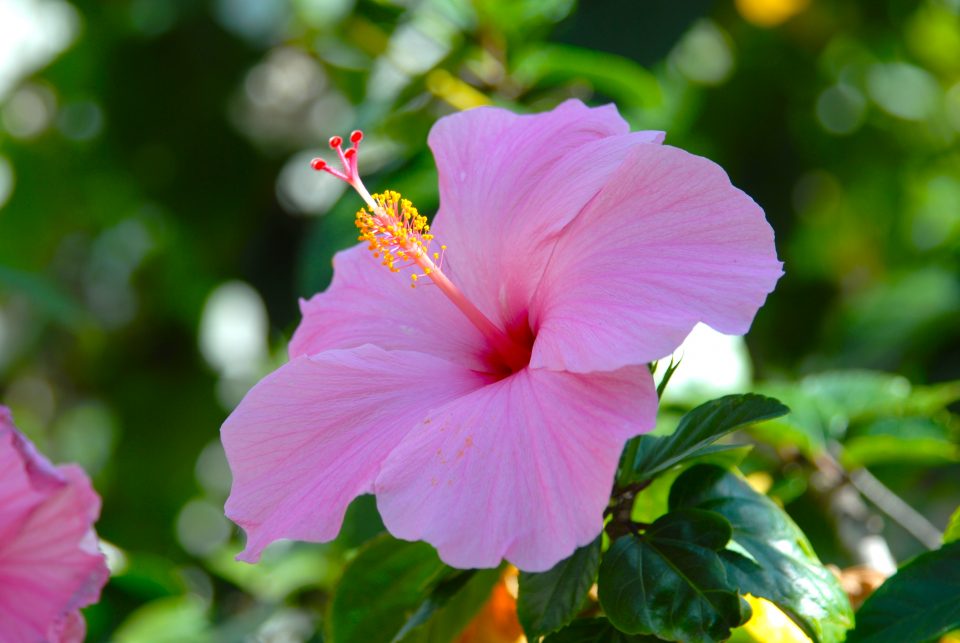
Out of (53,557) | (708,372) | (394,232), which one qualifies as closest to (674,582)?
(394,232)

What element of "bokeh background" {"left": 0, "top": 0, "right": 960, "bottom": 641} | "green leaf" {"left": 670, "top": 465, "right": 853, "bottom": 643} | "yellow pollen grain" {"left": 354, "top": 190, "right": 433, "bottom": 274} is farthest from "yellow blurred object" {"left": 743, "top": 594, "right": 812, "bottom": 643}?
"bokeh background" {"left": 0, "top": 0, "right": 960, "bottom": 641}

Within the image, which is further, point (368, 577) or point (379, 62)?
point (379, 62)

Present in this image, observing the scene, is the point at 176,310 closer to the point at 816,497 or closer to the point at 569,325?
the point at 816,497

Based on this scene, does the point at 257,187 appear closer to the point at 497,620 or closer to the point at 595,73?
the point at 595,73

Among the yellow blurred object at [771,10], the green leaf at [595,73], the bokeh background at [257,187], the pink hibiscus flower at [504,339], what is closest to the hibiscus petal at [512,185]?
the pink hibiscus flower at [504,339]

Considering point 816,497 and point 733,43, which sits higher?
point 816,497

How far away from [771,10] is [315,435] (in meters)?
1.54

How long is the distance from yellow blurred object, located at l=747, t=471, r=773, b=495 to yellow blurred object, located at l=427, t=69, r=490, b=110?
1.72 ft

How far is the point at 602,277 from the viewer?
602mm

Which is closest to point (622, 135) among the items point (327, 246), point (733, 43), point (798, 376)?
point (327, 246)

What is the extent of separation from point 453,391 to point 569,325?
0.09m

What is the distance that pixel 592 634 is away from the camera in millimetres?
634

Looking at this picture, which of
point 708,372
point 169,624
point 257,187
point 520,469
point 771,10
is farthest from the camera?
point 257,187

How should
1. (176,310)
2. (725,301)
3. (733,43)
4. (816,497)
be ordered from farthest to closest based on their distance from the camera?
1. (176,310)
2. (733,43)
3. (816,497)
4. (725,301)
